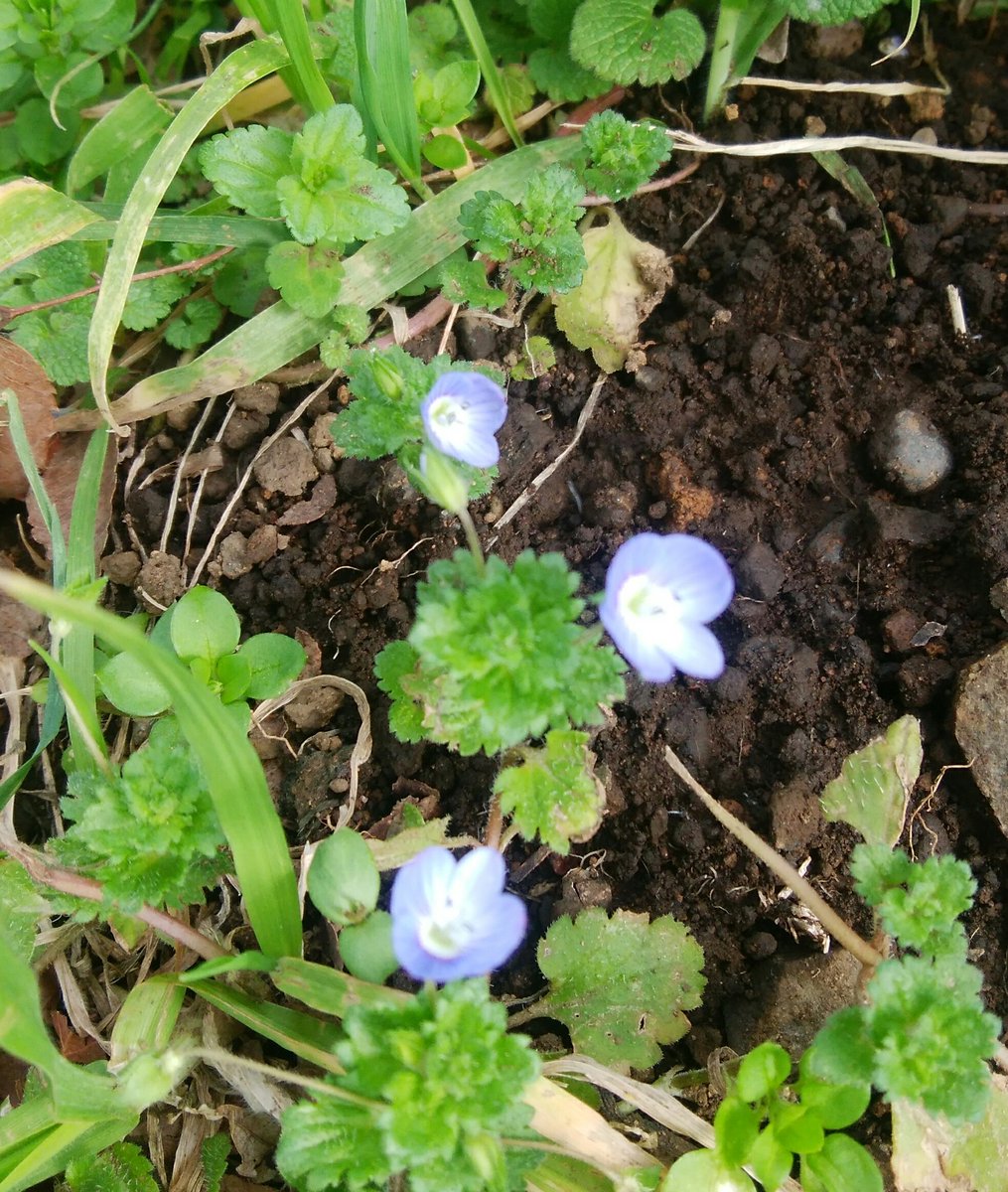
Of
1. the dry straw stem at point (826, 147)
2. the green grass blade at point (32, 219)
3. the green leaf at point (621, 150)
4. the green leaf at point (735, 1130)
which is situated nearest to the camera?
the green leaf at point (735, 1130)

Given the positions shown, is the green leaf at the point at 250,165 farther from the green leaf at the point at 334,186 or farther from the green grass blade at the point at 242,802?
the green grass blade at the point at 242,802

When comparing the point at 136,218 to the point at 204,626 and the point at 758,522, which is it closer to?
the point at 204,626

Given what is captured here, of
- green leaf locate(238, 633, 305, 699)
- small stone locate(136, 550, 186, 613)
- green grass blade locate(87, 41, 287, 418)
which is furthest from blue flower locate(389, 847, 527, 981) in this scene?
green grass blade locate(87, 41, 287, 418)

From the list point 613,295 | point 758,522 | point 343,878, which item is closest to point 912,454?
point 758,522

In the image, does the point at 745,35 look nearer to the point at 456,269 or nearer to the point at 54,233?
the point at 456,269

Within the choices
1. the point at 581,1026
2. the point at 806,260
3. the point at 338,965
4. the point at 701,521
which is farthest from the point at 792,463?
the point at 338,965

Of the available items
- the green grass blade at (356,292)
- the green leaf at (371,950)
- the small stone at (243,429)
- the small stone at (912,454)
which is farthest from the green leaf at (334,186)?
the green leaf at (371,950)
